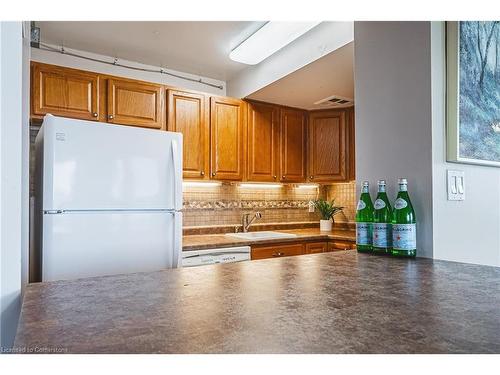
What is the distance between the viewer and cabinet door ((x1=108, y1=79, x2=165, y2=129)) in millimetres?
2598

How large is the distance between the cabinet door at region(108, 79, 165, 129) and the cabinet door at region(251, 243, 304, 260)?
1.25 meters

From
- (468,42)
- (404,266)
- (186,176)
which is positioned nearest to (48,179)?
(186,176)

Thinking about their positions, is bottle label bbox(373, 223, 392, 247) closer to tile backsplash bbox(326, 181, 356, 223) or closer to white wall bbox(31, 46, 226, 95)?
tile backsplash bbox(326, 181, 356, 223)

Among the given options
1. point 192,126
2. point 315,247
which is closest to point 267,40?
point 192,126

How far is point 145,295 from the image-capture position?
845mm

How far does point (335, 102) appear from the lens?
10.6 feet

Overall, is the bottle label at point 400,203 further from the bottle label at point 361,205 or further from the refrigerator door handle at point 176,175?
the refrigerator door handle at point 176,175

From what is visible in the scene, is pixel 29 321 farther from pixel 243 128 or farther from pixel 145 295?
pixel 243 128

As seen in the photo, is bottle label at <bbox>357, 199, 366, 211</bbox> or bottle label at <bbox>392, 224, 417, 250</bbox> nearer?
bottle label at <bbox>392, 224, 417, 250</bbox>

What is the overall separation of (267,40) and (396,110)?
129cm

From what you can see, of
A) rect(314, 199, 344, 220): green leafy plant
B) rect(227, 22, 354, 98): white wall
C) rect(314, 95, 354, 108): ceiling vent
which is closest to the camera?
rect(227, 22, 354, 98): white wall

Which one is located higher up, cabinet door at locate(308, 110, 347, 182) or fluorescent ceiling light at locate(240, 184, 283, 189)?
cabinet door at locate(308, 110, 347, 182)

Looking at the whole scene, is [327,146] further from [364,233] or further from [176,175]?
[364,233]

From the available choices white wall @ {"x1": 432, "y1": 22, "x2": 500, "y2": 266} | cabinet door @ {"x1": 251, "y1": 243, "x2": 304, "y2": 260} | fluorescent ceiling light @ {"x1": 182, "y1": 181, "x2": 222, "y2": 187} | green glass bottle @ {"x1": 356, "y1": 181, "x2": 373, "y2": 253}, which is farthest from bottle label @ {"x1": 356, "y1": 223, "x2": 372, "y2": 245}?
fluorescent ceiling light @ {"x1": 182, "y1": 181, "x2": 222, "y2": 187}
